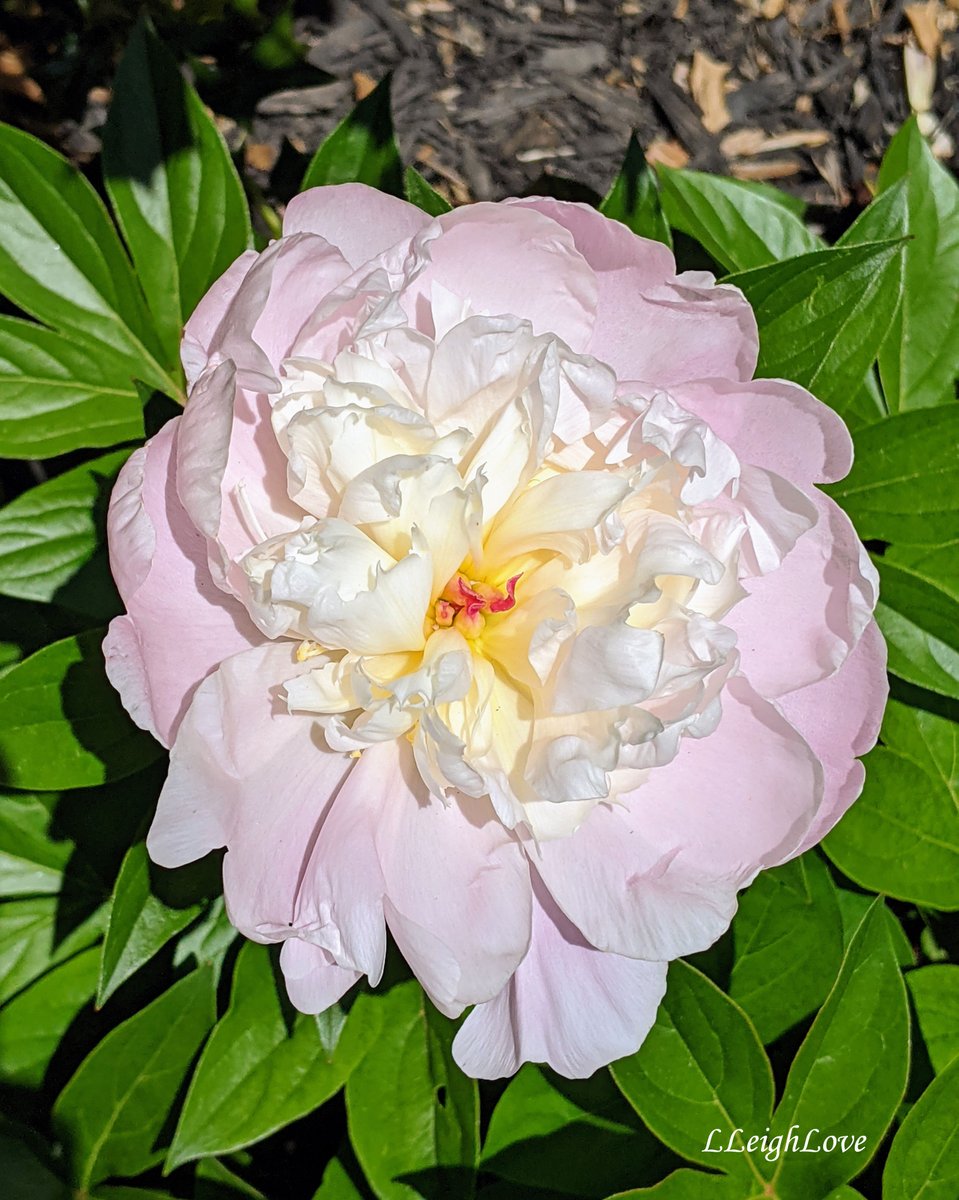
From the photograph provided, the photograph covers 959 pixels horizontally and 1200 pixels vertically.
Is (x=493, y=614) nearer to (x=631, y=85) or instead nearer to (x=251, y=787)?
(x=251, y=787)

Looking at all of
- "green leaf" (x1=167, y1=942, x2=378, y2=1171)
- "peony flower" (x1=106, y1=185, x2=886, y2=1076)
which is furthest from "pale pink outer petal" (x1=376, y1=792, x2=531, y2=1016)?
"green leaf" (x1=167, y1=942, x2=378, y2=1171)

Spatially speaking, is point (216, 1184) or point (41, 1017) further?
point (41, 1017)

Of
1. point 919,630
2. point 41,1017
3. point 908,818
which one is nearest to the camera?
point 919,630

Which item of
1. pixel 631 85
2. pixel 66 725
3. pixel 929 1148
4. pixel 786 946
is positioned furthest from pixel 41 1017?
pixel 631 85

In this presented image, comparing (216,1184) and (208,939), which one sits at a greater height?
(208,939)

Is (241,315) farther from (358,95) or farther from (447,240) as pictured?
(358,95)

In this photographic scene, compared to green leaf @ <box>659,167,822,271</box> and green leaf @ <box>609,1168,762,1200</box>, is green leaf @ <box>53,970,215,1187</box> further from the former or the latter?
green leaf @ <box>659,167,822,271</box>

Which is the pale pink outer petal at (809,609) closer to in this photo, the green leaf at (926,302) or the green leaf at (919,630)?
the green leaf at (919,630)
